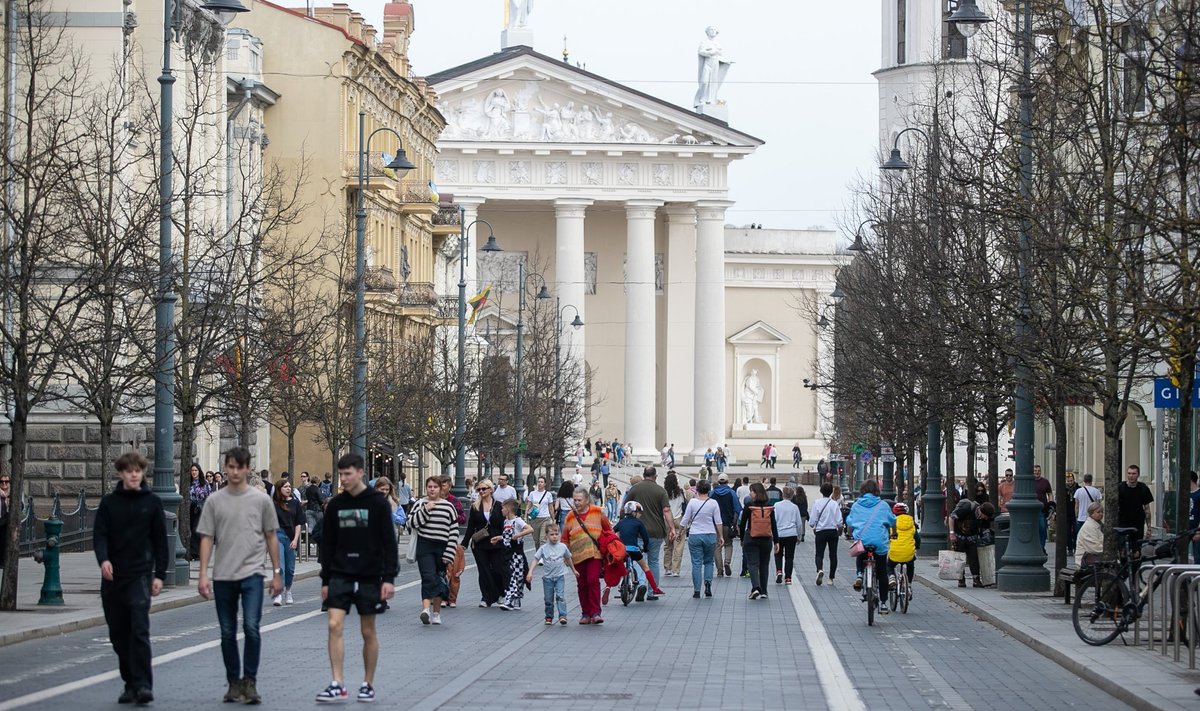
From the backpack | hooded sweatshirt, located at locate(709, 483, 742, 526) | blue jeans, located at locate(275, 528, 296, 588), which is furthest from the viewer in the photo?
hooded sweatshirt, located at locate(709, 483, 742, 526)

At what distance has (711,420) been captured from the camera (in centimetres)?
10519

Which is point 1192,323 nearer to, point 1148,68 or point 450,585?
point 1148,68

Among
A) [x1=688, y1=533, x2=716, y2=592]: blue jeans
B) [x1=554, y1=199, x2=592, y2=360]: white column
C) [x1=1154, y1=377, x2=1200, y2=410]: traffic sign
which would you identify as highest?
[x1=554, y1=199, x2=592, y2=360]: white column

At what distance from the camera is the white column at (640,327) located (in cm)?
10462

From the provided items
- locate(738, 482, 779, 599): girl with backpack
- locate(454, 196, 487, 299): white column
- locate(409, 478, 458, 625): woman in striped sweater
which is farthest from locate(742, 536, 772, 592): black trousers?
locate(454, 196, 487, 299): white column

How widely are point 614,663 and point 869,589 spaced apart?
5948 millimetres

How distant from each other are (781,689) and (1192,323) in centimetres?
400

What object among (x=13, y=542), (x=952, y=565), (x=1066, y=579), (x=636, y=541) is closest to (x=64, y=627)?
(x=13, y=542)

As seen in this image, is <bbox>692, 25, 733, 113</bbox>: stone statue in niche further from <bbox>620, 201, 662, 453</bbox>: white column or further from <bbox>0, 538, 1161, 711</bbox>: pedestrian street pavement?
<bbox>0, 538, 1161, 711</bbox>: pedestrian street pavement

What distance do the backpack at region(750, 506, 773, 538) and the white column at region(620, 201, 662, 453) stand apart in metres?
75.9

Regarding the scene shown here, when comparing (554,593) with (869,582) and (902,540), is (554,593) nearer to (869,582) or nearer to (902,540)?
(869,582)

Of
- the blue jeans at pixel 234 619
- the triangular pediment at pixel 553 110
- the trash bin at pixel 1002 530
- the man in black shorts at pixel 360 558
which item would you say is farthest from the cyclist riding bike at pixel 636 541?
the triangular pediment at pixel 553 110

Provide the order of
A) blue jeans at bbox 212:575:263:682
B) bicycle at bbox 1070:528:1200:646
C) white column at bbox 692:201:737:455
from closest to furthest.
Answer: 1. blue jeans at bbox 212:575:263:682
2. bicycle at bbox 1070:528:1200:646
3. white column at bbox 692:201:737:455

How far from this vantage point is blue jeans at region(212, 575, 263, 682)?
44.5 feet
